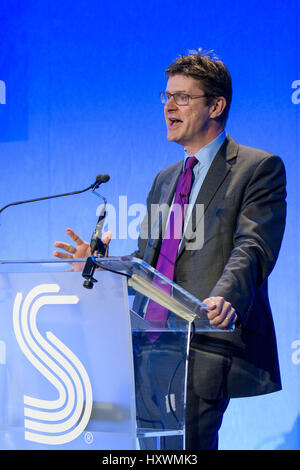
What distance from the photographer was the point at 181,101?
214 cm

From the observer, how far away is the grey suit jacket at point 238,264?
5.73 feet

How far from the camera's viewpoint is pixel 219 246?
1.88 metres

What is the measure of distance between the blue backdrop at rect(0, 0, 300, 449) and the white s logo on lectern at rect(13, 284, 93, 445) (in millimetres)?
1733

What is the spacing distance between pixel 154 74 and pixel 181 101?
3.44ft

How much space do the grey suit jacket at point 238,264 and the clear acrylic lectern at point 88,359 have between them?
0.36m

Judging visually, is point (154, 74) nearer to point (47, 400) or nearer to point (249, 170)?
point (249, 170)

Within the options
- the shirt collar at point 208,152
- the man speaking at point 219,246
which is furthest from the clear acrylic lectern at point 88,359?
the shirt collar at point 208,152

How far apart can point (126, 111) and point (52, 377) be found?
2123 millimetres

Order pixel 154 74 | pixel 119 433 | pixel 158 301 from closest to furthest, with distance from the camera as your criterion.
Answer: pixel 119 433 < pixel 158 301 < pixel 154 74

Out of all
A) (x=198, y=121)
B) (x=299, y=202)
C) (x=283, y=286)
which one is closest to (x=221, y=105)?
(x=198, y=121)

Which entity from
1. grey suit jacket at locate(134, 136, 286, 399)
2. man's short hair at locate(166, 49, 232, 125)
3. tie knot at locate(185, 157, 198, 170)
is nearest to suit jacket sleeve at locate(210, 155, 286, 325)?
grey suit jacket at locate(134, 136, 286, 399)

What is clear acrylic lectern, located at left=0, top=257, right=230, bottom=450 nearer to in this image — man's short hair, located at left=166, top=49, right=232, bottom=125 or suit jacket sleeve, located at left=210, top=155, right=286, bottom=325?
suit jacket sleeve, located at left=210, top=155, right=286, bottom=325

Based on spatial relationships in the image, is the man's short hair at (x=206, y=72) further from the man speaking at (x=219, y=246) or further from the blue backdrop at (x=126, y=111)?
the blue backdrop at (x=126, y=111)

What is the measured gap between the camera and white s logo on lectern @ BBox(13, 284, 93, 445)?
1.27m
